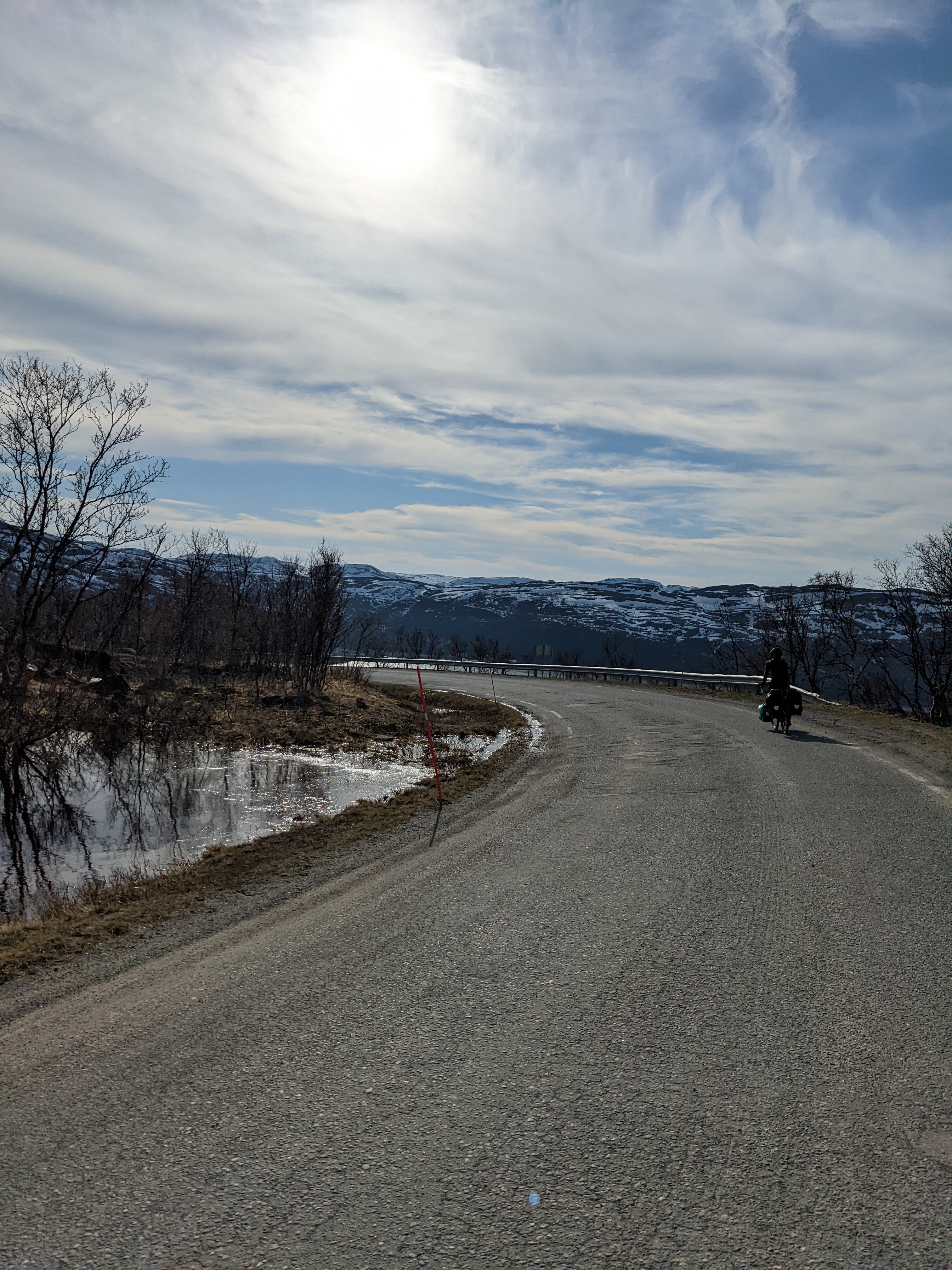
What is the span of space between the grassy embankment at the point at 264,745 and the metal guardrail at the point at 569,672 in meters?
3.42

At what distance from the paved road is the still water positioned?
413 centimetres

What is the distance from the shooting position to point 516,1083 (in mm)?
3846

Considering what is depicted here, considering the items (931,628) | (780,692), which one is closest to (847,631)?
(931,628)

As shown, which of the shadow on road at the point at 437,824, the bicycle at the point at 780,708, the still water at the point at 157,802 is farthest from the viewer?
the bicycle at the point at 780,708

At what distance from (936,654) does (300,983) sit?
48.6 metres

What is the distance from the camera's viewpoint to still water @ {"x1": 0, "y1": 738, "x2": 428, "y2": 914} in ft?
32.8

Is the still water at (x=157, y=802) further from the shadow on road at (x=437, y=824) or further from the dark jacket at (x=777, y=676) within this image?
the dark jacket at (x=777, y=676)

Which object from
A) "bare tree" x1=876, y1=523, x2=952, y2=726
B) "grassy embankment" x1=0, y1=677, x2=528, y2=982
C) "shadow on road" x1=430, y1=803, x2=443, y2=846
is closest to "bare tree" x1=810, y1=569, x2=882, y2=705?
"bare tree" x1=876, y1=523, x2=952, y2=726

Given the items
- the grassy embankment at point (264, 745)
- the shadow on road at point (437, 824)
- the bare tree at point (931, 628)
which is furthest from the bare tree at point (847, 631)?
the shadow on road at point (437, 824)

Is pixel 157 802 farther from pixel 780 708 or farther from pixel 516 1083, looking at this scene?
pixel 780 708

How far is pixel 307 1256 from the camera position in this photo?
2.75 m

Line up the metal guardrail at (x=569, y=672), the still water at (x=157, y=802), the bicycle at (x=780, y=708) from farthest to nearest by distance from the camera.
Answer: the metal guardrail at (x=569, y=672) → the bicycle at (x=780, y=708) → the still water at (x=157, y=802)

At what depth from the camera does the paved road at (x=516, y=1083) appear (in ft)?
9.39

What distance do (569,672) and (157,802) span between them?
3846 centimetres
